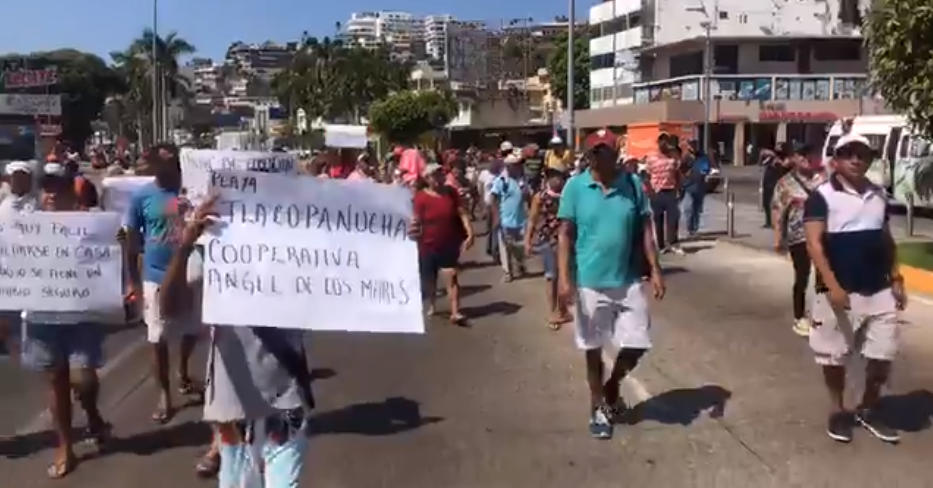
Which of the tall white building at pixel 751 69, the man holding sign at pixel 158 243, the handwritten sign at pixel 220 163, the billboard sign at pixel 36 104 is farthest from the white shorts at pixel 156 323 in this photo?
the tall white building at pixel 751 69

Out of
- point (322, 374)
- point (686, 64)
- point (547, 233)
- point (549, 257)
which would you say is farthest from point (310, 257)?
point (686, 64)

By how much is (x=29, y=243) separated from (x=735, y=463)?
13.7 ft

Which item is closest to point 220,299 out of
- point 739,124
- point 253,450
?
point 253,450

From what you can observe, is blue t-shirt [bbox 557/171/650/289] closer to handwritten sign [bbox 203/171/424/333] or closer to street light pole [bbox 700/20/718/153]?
→ handwritten sign [bbox 203/171/424/333]

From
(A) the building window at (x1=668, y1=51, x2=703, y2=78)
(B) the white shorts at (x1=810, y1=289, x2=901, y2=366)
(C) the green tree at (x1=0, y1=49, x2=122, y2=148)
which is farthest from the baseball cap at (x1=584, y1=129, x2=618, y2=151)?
(C) the green tree at (x1=0, y1=49, x2=122, y2=148)

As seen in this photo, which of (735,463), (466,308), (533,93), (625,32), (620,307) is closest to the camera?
(735,463)

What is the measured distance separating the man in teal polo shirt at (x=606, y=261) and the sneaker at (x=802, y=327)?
4175mm

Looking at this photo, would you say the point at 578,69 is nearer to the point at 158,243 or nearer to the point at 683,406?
the point at 683,406

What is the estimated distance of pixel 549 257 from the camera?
13727 mm

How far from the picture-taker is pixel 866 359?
7.62 m

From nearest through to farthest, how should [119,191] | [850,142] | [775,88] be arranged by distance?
A: 1. [850,142]
2. [119,191]
3. [775,88]

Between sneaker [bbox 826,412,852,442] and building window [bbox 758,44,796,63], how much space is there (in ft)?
238

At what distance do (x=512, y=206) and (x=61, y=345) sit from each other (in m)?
9.78

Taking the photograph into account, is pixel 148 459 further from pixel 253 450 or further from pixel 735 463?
pixel 735 463
